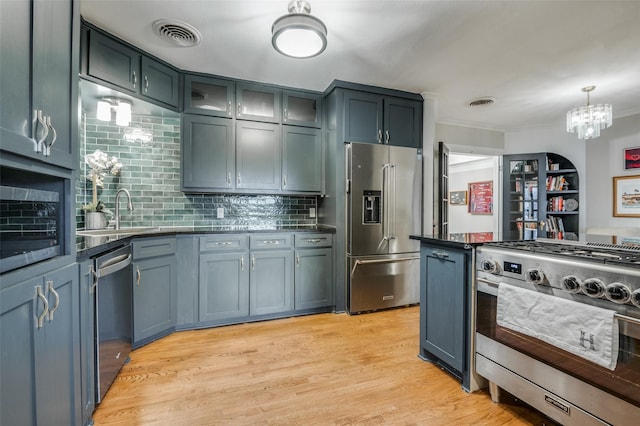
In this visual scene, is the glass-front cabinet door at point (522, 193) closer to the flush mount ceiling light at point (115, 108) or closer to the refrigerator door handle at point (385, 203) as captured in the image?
the refrigerator door handle at point (385, 203)

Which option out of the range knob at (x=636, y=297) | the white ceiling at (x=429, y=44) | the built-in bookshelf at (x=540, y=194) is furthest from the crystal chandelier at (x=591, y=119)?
the range knob at (x=636, y=297)

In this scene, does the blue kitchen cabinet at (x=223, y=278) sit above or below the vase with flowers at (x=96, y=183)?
below

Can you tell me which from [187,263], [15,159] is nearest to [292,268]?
[187,263]

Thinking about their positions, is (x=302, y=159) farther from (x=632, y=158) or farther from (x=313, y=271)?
(x=632, y=158)

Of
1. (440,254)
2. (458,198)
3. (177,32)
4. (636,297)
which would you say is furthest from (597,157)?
(177,32)

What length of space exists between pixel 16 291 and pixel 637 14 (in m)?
3.82

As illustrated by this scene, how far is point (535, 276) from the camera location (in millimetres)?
1408

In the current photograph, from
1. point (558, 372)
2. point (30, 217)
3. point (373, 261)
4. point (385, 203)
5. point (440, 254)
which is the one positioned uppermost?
point (385, 203)

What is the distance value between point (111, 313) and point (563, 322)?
7.92 ft

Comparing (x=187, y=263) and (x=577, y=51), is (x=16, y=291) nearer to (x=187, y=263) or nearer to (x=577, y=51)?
(x=187, y=263)

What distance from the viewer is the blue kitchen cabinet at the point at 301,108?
3.28 metres

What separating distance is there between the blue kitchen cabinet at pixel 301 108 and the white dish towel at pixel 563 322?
101 inches

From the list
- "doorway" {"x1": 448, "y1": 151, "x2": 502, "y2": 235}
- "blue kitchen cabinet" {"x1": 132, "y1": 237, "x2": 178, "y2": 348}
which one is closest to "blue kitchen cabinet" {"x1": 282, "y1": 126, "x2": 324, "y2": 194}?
"blue kitchen cabinet" {"x1": 132, "y1": 237, "x2": 178, "y2": 348}

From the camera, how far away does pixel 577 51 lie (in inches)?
101
